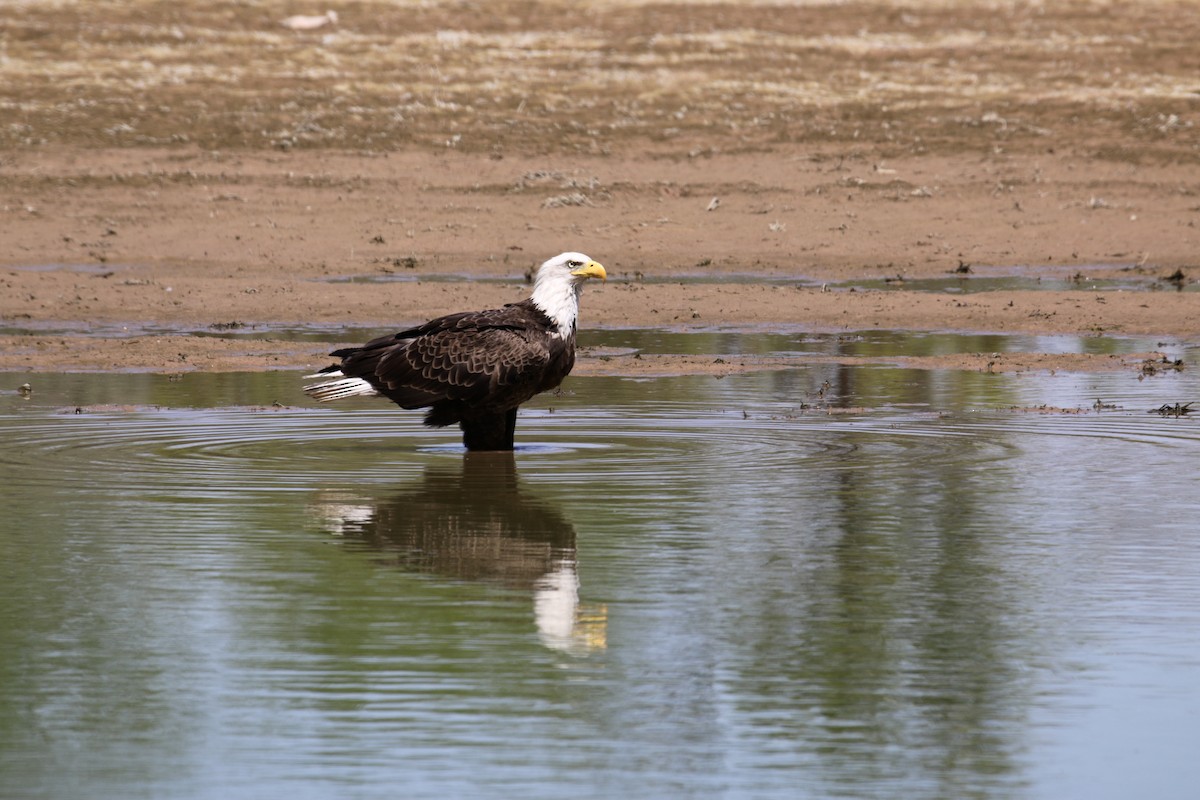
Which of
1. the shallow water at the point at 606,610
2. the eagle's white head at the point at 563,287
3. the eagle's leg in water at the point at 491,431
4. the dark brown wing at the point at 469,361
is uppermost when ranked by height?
the eagle's white head at the point at 563,287

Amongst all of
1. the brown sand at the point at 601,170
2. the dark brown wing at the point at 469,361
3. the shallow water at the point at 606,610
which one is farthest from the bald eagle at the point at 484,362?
the brown sand at the point at 601,170

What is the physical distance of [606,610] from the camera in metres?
7.89

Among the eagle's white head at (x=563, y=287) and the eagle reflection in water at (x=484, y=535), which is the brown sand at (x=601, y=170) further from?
the eagle reflection in water at (x=484, y=535)

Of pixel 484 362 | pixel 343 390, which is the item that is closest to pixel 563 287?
pixel 484 362

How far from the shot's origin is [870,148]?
28797 millimetres

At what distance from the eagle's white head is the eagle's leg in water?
2.13 ft

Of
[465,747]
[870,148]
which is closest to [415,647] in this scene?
[465,747]

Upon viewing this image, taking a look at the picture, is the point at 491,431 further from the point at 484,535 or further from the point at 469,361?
the point at 484,535

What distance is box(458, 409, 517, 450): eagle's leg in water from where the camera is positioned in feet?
41.9

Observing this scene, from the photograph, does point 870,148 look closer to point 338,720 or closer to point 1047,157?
point 1047,157

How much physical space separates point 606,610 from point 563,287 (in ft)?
16.5

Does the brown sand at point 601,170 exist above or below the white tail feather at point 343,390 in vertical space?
above

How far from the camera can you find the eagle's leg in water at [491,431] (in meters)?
12.8

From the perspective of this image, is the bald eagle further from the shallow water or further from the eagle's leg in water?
the shallow water
